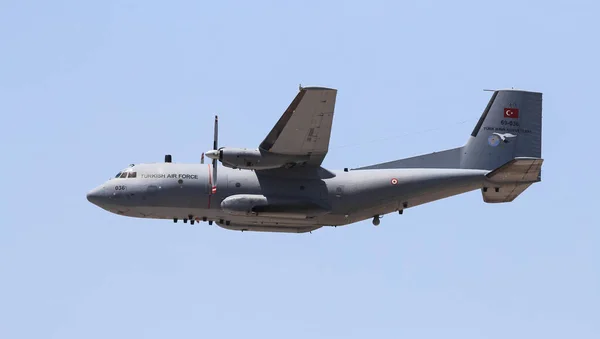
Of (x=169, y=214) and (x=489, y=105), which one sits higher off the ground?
(x=489, y=105)

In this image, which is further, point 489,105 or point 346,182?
point 489,105

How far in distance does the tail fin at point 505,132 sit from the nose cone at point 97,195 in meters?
11.7

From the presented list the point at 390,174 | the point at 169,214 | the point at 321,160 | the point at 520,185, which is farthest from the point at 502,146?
the point at 169,214

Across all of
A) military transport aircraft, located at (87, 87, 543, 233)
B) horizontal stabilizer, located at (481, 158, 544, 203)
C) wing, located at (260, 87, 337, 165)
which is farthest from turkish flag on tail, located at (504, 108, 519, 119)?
wing, located at (260, 87, 337, 165)

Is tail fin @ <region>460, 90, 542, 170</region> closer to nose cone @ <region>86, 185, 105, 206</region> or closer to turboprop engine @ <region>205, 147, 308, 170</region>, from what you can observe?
turboprop engine @ <region>205, 147, 308, 170</region>

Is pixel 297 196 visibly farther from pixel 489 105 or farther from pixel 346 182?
pixel 489 105

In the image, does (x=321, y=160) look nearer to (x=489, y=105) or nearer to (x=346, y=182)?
(x=346, y=182)

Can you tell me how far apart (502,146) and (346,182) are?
5.63 metres

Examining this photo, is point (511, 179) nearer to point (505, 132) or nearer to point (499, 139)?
point (499, 139)

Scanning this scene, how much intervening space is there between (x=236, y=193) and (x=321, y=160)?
9.47 feet

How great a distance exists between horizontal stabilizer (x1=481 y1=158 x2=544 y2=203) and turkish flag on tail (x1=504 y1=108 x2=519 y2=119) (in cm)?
237

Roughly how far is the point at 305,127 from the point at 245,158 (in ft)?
6.79

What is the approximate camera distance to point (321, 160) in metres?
33.3

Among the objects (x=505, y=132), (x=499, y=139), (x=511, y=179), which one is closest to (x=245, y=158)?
(x=511, y=179)
